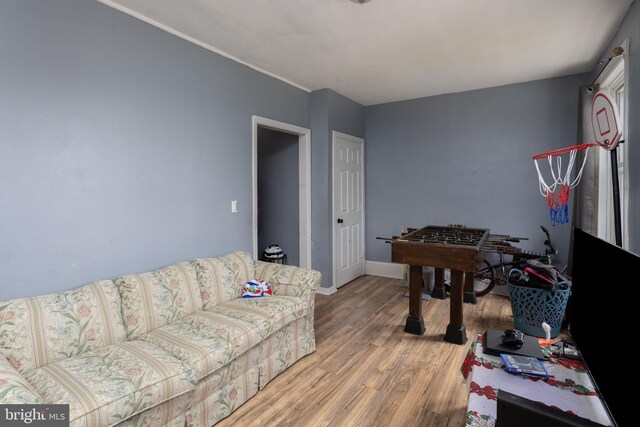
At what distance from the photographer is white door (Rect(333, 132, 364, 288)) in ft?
14.1

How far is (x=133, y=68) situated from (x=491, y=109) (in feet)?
13.0

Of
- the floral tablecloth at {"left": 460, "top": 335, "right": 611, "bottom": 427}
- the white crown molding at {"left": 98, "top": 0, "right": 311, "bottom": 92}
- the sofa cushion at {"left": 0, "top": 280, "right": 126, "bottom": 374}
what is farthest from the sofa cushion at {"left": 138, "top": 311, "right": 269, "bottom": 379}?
the white crown molding at {"left": 98, "top": 0, "right": 311, "bottom": 92}

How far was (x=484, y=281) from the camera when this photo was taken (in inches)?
154

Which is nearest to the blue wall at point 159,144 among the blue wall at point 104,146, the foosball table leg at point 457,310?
the blue wall at point 104,146

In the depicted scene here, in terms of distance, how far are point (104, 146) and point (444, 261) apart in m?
2.64


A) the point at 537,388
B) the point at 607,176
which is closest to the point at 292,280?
the point at 537,388

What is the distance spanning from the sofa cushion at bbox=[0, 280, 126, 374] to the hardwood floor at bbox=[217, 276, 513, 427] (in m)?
0.89

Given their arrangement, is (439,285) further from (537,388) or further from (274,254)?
(537,388)

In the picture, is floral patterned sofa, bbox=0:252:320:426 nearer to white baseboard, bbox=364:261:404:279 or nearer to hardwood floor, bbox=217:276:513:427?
hardwood floor, bbox=217:276:513:427

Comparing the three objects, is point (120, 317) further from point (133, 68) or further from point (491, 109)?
point (491, 109)

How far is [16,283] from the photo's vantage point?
179 centimetres

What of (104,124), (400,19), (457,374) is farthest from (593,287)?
(104,124)

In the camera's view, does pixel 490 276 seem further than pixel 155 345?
Yes

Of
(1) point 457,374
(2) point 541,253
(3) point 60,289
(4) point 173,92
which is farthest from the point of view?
(2) point 541,253
